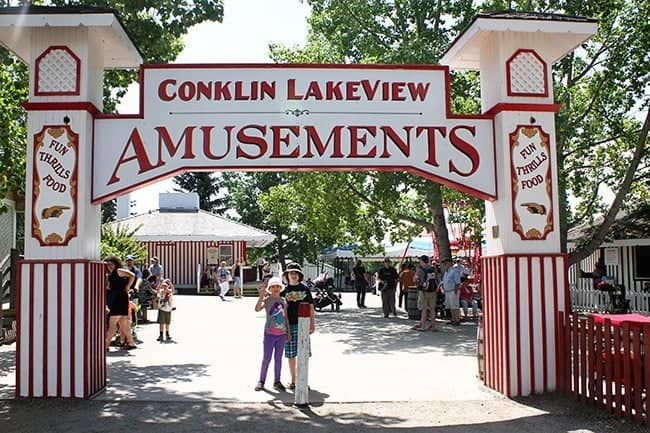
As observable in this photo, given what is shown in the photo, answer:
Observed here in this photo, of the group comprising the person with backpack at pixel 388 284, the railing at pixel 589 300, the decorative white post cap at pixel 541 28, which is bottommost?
the railing at pixel 589 300

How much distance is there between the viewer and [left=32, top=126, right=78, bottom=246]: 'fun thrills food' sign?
8.09 metres

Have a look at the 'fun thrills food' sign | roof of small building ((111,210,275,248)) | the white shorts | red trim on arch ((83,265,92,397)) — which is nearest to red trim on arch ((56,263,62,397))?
red trim on arch ((83,265,92,397))

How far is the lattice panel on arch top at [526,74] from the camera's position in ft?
27.7

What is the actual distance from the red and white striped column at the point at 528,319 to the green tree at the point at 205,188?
2106 inches

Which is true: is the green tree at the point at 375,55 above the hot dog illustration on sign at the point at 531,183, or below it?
above

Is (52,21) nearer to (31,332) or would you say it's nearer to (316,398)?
(31,332)

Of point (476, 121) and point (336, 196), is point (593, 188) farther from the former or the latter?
point (476, 121)

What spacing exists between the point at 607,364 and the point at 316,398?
334 cm

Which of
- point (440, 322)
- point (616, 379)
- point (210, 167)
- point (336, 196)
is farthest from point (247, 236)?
point (616, 379)

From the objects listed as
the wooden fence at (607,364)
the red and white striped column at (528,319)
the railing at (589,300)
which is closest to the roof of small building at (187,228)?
the railing at (589,300)

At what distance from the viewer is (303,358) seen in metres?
7.89

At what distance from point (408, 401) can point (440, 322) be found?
932 centimetres

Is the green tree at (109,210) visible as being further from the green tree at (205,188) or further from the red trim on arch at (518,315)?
the red trim on arch at (518,315)

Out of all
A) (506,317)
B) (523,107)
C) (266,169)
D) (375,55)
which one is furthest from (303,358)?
(375,55)
